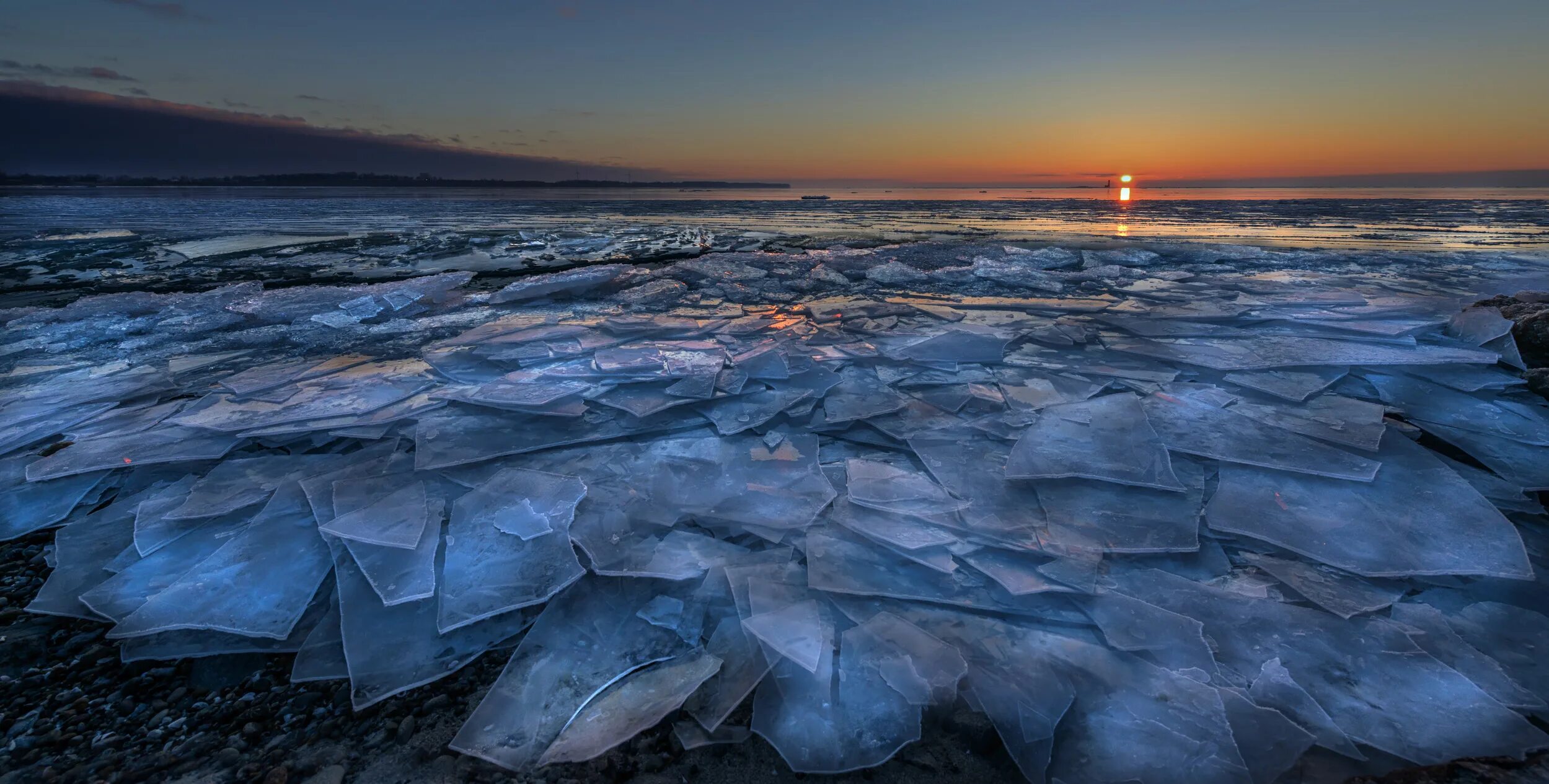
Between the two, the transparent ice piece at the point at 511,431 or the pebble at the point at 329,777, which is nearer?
the pebble at the point at 329,777

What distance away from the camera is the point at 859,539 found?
6.70ft

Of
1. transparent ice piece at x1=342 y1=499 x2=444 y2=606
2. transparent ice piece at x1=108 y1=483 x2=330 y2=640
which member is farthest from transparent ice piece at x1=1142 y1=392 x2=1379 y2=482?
transparent ice piece at x1=108 y1=483 x2=330 y2=640

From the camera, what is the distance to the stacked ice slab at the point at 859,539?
1.45 m

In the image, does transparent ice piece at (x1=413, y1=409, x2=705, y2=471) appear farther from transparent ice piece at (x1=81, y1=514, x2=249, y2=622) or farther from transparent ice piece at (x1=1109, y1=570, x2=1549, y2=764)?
transparent ice piece at (x1=1109, y1=570, x2=1549, y2=764)

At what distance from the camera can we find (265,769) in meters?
1.34

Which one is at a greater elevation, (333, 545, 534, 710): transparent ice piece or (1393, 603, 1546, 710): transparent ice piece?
(1393, 603, 1546, 710): transparent ice piece

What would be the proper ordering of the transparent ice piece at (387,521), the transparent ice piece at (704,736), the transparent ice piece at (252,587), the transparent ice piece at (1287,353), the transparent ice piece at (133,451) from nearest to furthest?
the transparent ice piece at (704,736)
the transparent ice piece at (252,587)
the transparent ice piece at (387,521)
the transparent ice piece at (133,451)
the transparent ice piece at (1287,353)

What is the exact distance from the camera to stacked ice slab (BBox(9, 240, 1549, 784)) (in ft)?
4.75

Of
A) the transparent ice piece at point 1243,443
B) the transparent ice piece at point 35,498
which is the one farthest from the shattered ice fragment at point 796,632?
the transparent ice piece at point 35,498

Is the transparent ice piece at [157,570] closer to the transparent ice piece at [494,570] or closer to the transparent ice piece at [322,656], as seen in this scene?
the transparent ice piece at [322,656]

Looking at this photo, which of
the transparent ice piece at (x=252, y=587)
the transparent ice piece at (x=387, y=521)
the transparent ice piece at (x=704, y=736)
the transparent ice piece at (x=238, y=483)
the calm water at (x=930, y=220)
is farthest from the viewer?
the calm water at (x=930, y=220)

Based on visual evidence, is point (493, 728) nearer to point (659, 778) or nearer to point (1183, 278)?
point (659, 778)

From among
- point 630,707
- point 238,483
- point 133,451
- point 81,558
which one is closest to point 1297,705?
point 630,707

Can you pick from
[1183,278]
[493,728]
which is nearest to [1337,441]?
[493,728]
